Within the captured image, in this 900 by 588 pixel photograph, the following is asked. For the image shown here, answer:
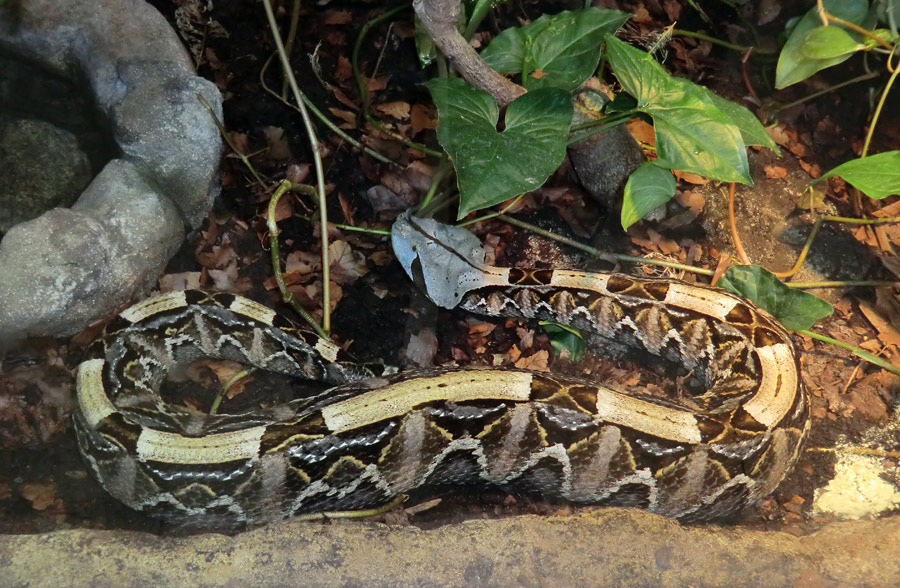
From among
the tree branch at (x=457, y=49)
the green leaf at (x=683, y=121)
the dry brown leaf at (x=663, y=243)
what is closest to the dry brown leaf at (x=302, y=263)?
the tree branch at (x=457, y=49)

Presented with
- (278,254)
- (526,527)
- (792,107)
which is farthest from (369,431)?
(792,107)

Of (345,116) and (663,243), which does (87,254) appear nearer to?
(345,116)

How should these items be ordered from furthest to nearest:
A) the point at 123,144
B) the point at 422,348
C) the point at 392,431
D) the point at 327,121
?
the point at 327,121 < the point at 422,348 < the point at 123,144 < the point at 392,431

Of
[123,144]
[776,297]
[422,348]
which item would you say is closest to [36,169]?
[123,144]

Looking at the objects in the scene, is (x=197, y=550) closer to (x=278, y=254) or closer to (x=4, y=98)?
(x=278, y=254)

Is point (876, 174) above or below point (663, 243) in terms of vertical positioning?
above

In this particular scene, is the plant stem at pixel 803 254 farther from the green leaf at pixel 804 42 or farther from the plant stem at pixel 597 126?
the plant stem at pixel 597 126
